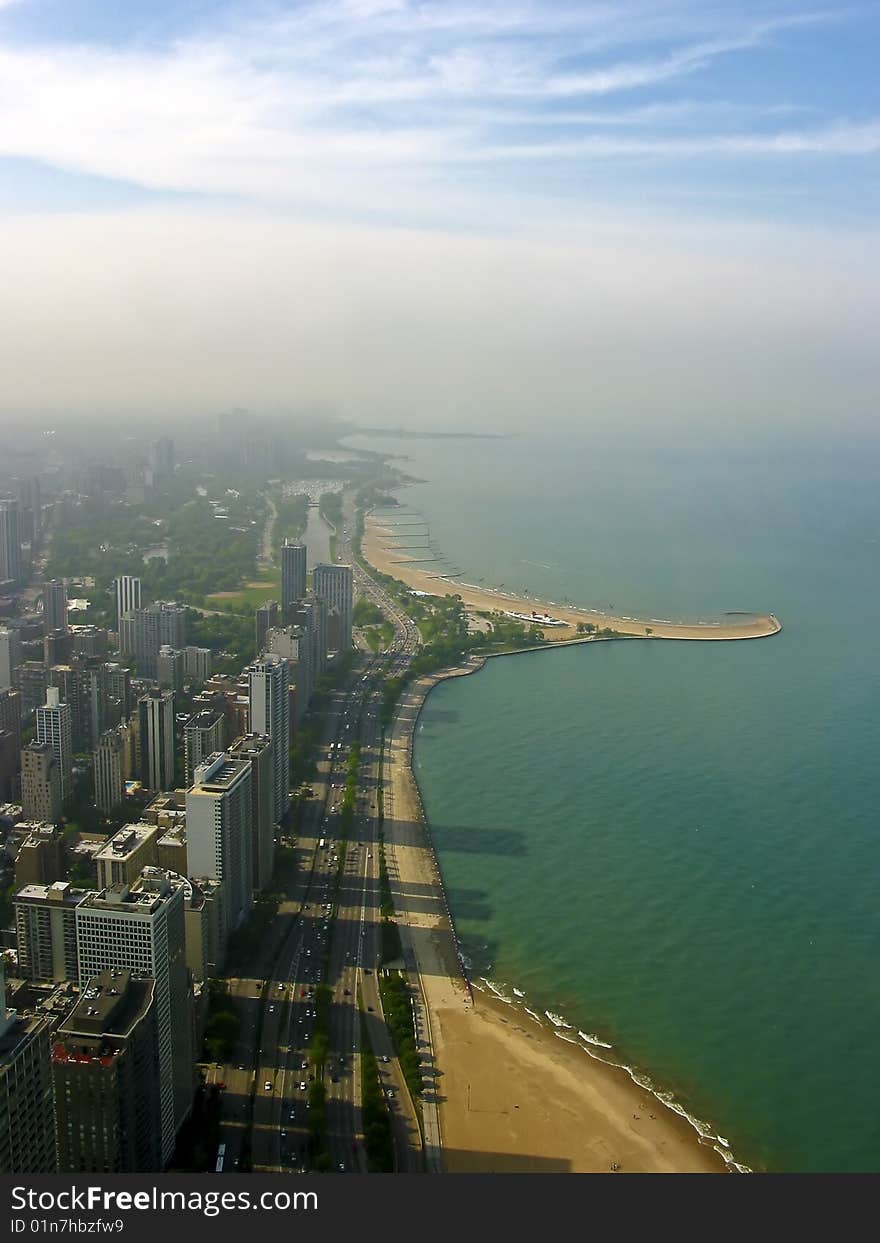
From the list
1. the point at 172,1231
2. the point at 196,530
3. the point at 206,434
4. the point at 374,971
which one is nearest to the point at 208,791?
the point at 374,971

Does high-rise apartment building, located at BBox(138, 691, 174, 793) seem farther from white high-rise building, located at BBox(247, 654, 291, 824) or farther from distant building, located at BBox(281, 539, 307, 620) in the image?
distant building, located at BBox(281, 539, 307, 620)

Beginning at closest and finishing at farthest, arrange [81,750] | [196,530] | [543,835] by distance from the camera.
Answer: [543,835] < [81,750] < [196,530]

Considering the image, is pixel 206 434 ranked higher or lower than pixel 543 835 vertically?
higher

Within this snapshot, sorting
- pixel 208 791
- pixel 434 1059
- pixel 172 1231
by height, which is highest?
pixel 172 1231

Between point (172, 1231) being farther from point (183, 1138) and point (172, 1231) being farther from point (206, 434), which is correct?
point (206, 434)

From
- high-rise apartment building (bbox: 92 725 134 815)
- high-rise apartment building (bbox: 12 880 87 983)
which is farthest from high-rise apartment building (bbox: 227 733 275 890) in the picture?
high-rise apartment building (bbox: 12 880 87 983)

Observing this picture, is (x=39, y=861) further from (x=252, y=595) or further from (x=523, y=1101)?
(x=252, y=595)
